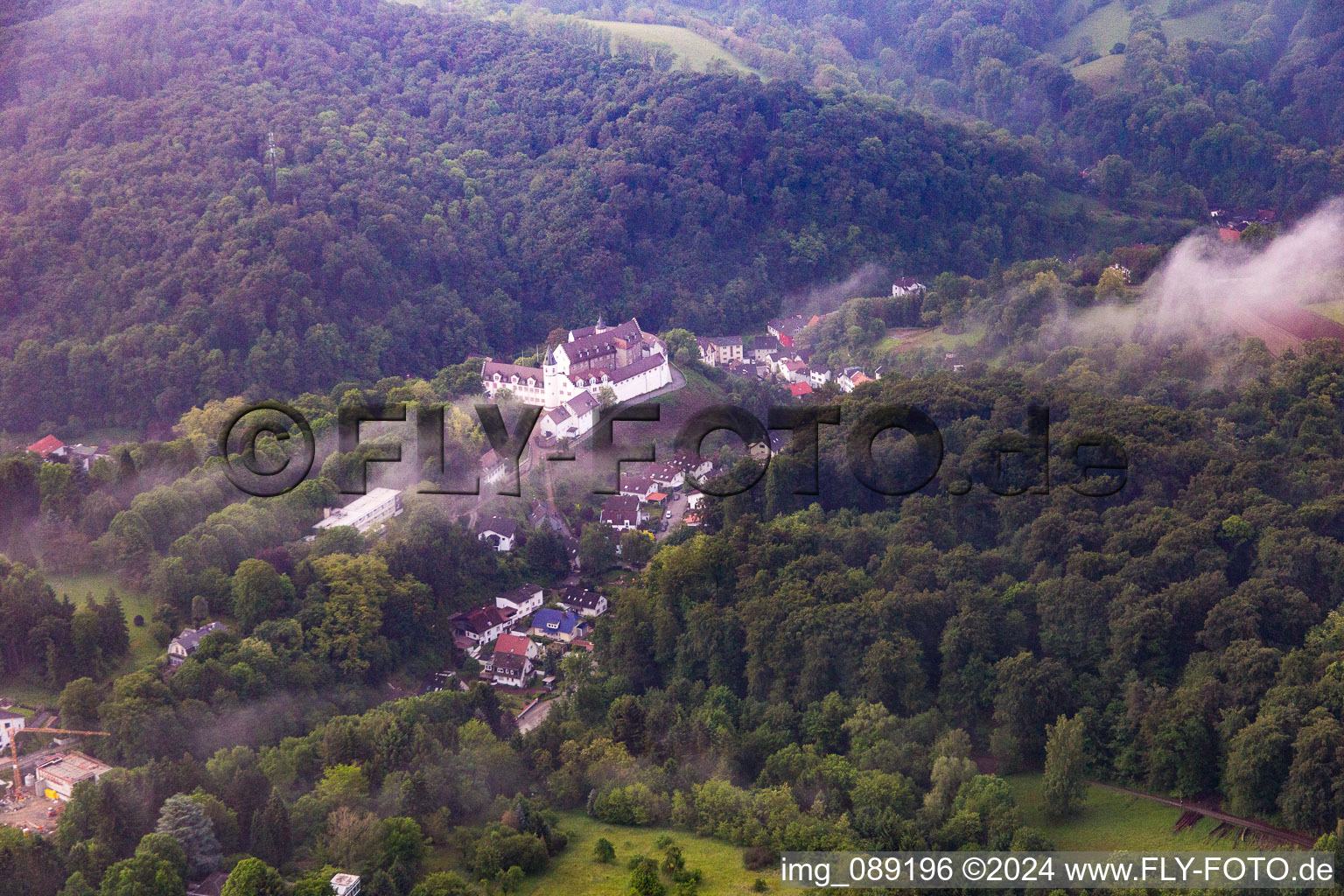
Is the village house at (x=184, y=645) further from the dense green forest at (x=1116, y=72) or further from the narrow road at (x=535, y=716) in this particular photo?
the dense green forest at (x=1116, y=72)

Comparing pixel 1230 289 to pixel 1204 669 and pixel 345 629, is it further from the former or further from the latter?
A: pixel 345 629

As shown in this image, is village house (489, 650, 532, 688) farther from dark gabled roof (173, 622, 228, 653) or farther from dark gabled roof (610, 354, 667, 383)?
dark gabled roof (610, 354, 667, 383)

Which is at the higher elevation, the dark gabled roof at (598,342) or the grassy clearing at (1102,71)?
the grassy clearing at (1102,71)

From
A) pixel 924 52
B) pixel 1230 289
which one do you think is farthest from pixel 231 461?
pixel 924 52

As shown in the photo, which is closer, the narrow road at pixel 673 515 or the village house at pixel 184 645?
the village house at pixel 184 645

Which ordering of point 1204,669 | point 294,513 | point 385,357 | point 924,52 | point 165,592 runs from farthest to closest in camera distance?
point 924,52, point 385,357, point 294,513, point 165,592, point 1204,669

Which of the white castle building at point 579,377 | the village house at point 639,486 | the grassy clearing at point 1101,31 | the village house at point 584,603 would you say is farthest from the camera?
the grassy clearing at point 1101,31

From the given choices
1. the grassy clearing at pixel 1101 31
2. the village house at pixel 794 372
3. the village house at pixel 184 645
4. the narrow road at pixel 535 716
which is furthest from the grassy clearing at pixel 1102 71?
the village house at pixel 184 645

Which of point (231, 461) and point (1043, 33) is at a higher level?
point (1043, 33)
